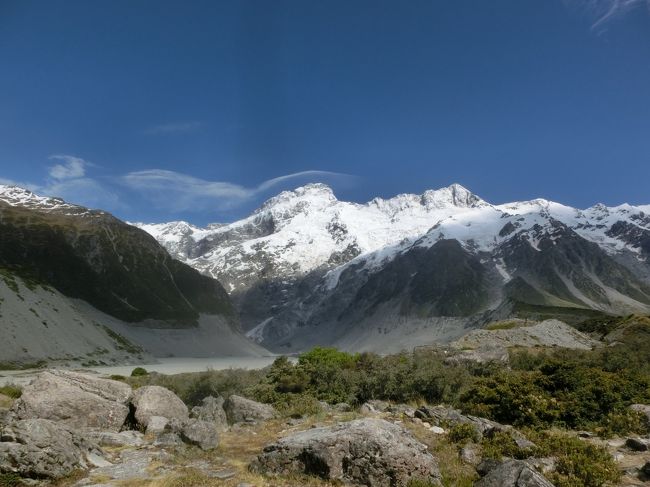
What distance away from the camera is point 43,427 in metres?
13.7

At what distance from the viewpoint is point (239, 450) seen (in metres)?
16.6

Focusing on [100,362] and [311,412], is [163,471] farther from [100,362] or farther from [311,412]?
[100,362]

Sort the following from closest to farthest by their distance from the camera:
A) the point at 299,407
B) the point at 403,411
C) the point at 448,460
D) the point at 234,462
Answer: the point at 448,460
the point at 234,462
the point at 403,411
the point at 299,407

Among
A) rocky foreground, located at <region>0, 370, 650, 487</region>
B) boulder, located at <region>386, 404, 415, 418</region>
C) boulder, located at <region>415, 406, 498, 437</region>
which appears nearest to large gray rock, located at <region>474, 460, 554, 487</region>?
→ rocky foreground, located at <region>0, 370, 650, 487</region>

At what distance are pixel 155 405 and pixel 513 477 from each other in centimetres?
1586

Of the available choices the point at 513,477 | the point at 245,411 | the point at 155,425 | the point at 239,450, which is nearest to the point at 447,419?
the point at 513,477

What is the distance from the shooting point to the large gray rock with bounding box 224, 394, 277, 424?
2303cm

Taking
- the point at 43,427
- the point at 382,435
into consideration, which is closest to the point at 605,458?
the point at 382,435

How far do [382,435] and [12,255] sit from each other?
225 meters

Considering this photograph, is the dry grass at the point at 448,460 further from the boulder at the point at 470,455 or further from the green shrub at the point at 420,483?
the green shrub at the point at 420,483

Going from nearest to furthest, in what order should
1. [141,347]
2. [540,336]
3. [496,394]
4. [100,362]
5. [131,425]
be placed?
[131,425] → [496,394] → [540,336] → [100,362] → [141,347]

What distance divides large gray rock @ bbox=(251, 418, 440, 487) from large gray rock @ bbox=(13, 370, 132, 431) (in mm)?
9509

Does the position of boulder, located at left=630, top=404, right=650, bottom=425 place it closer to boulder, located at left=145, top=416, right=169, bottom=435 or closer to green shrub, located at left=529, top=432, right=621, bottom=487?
green shrub, located at left=529, top=432, right=621, bottom=487

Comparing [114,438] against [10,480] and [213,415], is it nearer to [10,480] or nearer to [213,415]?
[213,415]
